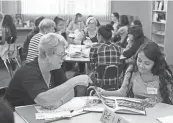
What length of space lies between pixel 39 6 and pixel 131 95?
5928 mm

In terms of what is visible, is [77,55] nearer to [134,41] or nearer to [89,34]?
[134,41]

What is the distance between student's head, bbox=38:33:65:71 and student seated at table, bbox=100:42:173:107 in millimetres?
509

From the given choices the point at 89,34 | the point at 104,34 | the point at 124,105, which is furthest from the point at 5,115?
the point at 89,34

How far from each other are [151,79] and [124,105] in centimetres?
58

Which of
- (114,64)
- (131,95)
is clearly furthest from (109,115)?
(114,64)

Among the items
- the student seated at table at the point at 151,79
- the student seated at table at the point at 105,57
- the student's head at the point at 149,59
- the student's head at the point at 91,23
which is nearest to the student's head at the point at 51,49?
the student seated at table at the point at 151,79

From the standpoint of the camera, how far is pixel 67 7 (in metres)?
8.32

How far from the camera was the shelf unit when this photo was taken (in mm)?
7656

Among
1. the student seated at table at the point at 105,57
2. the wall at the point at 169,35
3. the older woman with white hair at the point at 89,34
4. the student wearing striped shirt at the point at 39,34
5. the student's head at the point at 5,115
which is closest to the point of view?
the student's head at the point at 5,115

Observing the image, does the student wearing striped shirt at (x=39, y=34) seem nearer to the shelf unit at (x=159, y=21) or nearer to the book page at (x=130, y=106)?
the book page at (x=130, y=106)

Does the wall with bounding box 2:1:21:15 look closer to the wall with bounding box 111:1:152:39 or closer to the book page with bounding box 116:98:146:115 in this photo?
the wall with bounding box 111:1:152:39

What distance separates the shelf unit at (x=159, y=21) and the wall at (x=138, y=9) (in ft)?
1.31

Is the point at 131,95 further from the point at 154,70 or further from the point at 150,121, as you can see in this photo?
the point at 150,121

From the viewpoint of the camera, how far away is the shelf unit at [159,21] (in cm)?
766
